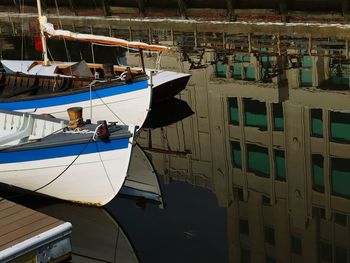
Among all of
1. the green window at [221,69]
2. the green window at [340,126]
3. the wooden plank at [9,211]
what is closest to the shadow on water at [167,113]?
the green window at [221,69]

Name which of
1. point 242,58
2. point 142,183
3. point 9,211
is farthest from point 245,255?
point 242,58

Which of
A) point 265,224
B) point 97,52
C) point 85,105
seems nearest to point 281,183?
point 265,224

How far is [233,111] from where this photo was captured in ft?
115

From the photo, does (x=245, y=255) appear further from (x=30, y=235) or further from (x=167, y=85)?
(x=167, y=85)

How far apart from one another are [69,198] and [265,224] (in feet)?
20.6

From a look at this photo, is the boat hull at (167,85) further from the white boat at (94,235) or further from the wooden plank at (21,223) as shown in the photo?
the wooden plank at (21,223)

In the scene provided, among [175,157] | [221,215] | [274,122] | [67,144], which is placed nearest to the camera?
[67,144]

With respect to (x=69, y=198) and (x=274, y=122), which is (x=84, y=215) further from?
(x=274, y=122)

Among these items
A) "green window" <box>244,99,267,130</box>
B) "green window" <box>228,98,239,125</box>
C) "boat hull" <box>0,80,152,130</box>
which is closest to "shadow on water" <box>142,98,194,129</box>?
"green window" <box>228,98,239,125</box>

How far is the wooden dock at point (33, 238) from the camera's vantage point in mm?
15719

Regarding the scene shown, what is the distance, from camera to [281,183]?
24781 millimetres

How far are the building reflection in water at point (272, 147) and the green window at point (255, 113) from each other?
56 mm

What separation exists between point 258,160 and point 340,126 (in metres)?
4.24

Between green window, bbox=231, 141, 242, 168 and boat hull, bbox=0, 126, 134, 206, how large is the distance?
26.8 feet
